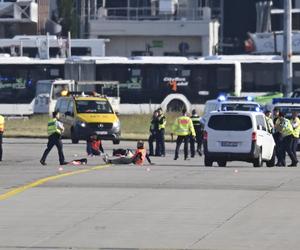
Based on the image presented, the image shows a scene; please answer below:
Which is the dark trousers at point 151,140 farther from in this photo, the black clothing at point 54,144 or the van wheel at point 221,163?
the black clothing at point 54,144

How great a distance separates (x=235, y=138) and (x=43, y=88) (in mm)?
27679

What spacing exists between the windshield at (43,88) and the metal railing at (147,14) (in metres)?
23.8

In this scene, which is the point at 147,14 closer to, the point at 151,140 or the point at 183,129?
the point at 151,140

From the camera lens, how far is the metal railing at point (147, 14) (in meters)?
84.9

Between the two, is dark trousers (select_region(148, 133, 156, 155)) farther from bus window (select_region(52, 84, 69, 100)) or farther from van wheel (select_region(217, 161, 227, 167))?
bus window (select_region(52, 84, 69, 100))

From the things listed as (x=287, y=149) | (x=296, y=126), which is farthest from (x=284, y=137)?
(x=296, y=126)

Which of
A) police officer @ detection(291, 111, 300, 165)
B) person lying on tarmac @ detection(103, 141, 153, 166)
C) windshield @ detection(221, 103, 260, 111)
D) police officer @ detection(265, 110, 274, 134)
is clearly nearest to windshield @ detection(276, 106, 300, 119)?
windshield @ detection(221, 103, 260, 111)

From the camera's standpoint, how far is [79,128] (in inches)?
1863

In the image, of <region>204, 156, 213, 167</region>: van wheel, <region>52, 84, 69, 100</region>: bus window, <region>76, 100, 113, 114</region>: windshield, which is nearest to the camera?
<region>204, 156, 213, 167</region>: van wheel

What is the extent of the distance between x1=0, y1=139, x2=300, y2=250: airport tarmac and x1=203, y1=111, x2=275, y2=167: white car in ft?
3.25

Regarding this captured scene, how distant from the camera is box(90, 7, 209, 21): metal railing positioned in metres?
84.9

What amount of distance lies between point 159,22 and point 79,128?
37186 millimetres

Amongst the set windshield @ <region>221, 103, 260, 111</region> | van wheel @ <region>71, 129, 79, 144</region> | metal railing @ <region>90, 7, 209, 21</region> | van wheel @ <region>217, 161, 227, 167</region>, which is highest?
metal railing @ <region>90, 7, 209, 21</region>

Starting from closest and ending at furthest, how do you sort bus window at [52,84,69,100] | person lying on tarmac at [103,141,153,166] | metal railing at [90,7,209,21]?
person lying on tarmac at [103,141,153,166], bus window at [52,84,69,100], metal railing at [90,7,209,21]
